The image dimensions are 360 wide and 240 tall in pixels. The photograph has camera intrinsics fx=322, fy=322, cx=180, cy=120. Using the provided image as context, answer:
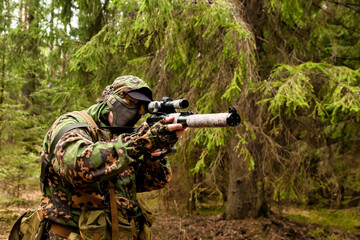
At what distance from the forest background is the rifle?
3.28 meters

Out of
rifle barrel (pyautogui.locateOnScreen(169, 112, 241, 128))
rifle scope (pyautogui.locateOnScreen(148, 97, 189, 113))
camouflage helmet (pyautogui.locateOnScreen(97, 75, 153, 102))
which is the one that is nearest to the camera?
rifle barrel (pyautogui.locateOnScreen(169, 112, 241, 128))

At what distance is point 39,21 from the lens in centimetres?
824

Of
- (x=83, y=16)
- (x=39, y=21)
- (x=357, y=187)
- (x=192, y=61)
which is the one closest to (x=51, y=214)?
(x=192, y=61)

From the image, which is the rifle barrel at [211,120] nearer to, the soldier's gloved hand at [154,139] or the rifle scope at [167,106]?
the soldier's gloved hand at [154,139]

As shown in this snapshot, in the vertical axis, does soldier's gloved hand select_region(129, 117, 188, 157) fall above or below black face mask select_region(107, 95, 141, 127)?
below

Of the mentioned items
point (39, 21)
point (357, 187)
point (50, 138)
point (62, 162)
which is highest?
point (39, 21)

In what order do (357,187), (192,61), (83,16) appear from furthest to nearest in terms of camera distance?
1. (357,187)
2. (83,16)
3. (192,61)

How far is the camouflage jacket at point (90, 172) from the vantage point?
2129 mm

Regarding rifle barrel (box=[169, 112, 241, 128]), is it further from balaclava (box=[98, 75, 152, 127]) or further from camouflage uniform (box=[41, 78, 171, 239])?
balaclava (box=[98, 75, 152, 127])

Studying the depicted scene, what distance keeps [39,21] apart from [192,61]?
4319 millimetres

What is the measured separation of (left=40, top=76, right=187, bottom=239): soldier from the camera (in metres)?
2.15

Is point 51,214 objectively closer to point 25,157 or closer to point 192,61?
point 192,61

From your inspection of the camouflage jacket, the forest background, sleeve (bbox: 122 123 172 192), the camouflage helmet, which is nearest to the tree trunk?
the forest background

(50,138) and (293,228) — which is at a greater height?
(50,138)
